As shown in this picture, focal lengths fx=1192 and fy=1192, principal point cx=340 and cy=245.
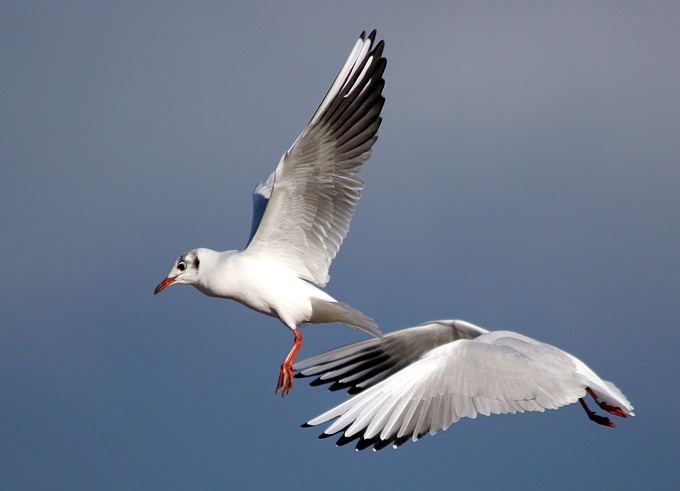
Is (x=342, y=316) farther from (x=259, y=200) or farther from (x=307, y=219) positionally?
(x=259, y=200)

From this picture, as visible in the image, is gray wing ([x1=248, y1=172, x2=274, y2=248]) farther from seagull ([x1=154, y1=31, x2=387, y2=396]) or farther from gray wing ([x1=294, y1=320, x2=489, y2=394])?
gray wing ([x1=294, y1=320, x2=489, y2=394])

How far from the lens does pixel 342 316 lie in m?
7.55

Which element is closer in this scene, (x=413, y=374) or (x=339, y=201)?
(x=413, y=374)

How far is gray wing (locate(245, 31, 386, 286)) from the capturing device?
23.9 ft

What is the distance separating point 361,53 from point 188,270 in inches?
69.2

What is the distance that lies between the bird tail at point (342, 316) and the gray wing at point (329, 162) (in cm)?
39

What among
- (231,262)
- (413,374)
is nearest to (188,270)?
(231,262)

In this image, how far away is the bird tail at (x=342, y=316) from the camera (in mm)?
7465

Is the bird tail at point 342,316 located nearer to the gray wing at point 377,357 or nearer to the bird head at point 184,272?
the gray wing at point 377,357

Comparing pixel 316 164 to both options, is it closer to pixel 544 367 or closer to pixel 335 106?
pixel 335 106

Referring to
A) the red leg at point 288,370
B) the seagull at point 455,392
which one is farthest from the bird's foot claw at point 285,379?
the seagull at point 455,392

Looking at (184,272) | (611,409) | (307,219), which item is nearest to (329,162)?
(307,219)

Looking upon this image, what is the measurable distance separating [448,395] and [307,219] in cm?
197

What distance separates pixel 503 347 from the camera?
6.27m
